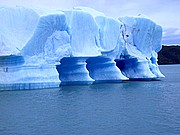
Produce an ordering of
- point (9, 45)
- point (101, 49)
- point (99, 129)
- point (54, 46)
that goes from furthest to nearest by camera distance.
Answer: point (101, 49), point (54, 46), point (9, 45), point (99, 129)

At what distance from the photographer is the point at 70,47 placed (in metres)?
18.4

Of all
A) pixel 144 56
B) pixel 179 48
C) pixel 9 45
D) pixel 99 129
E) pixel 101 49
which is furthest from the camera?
pixel 179 48

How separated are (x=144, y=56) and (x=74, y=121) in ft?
47.2

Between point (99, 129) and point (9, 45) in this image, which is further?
point (9, 45)

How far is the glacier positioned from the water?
1200 millimetres

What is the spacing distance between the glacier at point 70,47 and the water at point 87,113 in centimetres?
120

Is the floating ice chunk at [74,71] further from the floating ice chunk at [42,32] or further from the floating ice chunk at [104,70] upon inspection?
the floating ice chunk at [42,32]

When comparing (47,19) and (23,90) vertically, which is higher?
(47,19)

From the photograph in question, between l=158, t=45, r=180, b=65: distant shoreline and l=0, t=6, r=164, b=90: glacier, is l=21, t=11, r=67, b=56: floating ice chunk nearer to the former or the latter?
l=0, t=6, r=164, b=90: glacier

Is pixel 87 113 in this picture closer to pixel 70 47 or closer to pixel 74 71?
pixel 70 47

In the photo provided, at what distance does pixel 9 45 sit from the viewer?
1652cm

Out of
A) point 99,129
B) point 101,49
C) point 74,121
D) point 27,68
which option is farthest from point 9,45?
point 99,129

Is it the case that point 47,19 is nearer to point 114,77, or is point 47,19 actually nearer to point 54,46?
point 54,46

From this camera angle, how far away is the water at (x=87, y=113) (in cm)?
935
